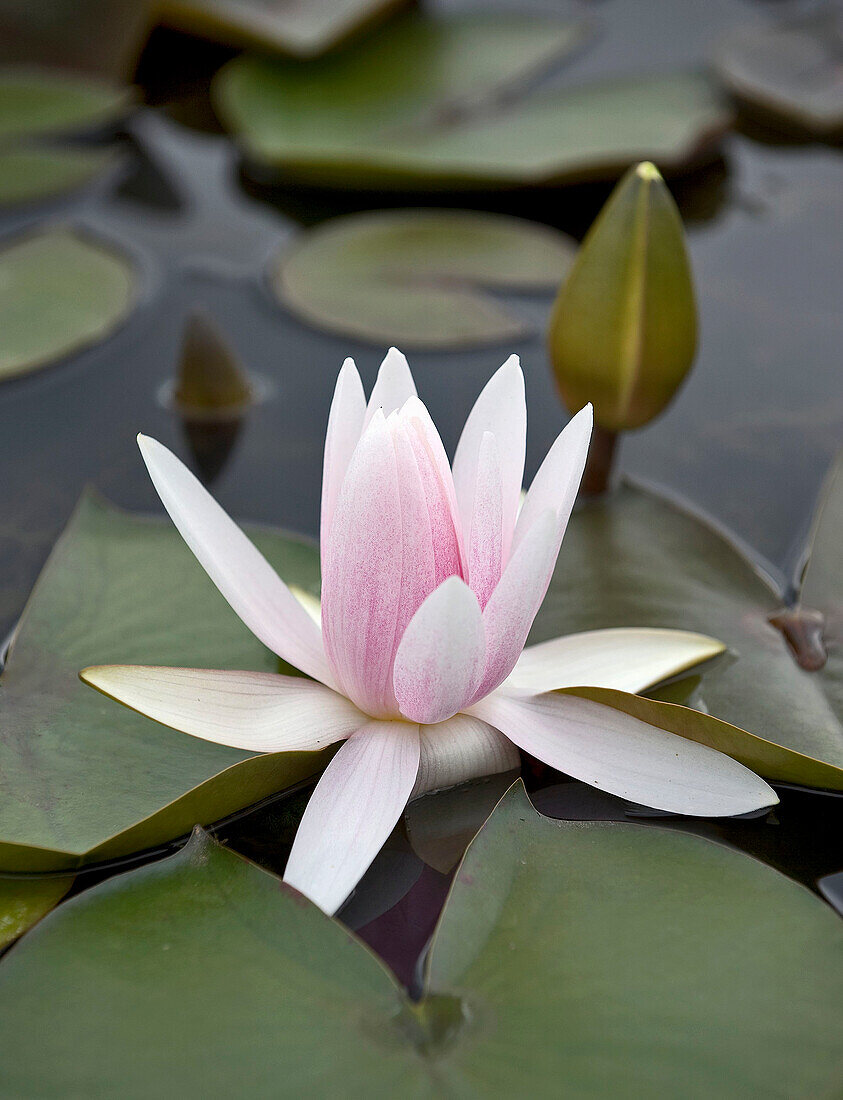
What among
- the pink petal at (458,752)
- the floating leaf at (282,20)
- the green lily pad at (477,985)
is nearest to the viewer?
the green lily pad at (477,985)

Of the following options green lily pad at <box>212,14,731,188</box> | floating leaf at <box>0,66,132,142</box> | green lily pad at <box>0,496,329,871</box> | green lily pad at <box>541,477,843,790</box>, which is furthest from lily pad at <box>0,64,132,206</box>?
green lily pad at <box>541,477,843,790</box>

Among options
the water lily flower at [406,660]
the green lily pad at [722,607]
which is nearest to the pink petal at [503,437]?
the water lily flower at [406,660]

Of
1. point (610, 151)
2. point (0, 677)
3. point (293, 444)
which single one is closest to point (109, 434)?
point (293, 444)

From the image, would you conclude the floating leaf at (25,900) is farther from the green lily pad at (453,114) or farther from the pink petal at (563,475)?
the green lily pad at (453,114)

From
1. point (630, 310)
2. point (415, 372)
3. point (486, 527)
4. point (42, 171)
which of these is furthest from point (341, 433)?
point (42, 171)

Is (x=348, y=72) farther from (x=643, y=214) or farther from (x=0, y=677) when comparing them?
(x=0, y=677)

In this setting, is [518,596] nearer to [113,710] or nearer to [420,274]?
[113,710]
